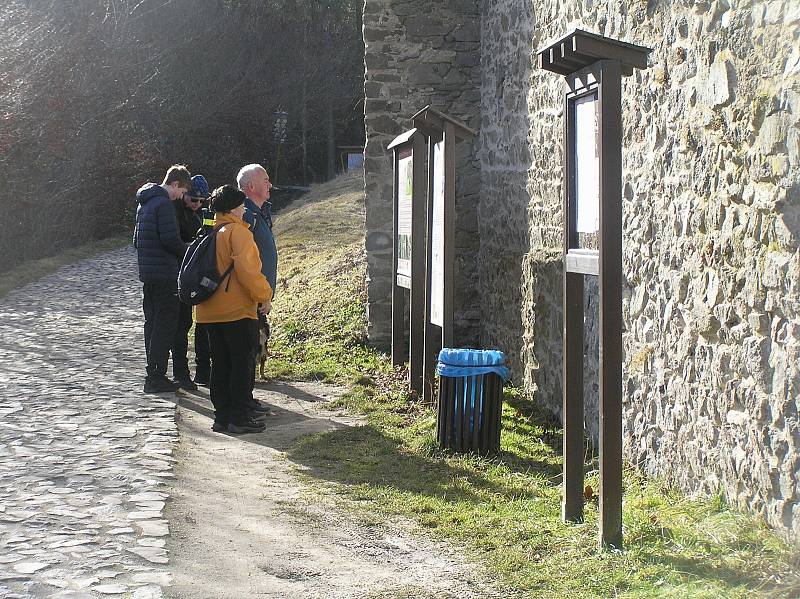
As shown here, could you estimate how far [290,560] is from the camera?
5195 millimetres

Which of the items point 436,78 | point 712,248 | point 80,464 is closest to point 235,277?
point 80,464

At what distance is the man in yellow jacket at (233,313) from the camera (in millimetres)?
7898

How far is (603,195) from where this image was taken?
16.3ft

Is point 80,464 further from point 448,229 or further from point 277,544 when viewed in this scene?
point 448,229

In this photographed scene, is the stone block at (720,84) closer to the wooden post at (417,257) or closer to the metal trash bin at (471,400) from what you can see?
the metal trash bin at (471,400)

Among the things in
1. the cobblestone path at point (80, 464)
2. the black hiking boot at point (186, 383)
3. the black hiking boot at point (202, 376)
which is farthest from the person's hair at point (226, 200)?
the black hiking boot at point (202, 376)

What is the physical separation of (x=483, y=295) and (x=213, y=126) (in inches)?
1117

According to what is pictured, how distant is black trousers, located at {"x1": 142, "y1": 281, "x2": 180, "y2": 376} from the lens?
949cm

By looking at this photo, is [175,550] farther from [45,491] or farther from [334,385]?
[334,385]

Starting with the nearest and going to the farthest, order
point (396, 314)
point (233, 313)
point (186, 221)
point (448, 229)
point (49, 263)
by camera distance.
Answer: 1. point (233, 313)
2. point (448, 229)
3. point (186, 221)
4. point (396, 314)
5. point (49, 263)

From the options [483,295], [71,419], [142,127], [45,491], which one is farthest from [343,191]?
[45,491]

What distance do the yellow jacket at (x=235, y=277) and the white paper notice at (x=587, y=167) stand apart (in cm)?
309

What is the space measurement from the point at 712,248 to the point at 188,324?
5927mm

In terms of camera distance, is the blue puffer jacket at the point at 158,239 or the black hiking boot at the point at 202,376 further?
the black hiking boot at the point at 202,376
